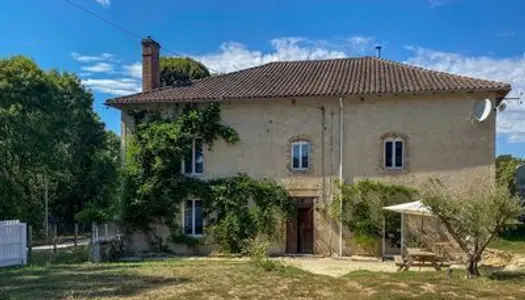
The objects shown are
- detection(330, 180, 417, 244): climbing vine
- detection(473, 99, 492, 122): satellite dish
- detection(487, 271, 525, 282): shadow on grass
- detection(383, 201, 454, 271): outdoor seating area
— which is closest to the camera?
detection(487, 271, 525, 282): shadow on grass

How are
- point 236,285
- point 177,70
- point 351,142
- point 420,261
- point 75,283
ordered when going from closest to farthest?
point 236,285
point 75,283
point 420,261
point 351,142
point 177,70

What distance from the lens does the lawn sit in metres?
10.7

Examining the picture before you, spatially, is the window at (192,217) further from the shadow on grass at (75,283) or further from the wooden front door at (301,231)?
the shadow on grass at (75,283)

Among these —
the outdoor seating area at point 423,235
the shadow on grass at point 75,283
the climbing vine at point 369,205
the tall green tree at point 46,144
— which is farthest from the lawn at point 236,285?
the tall green tree at point 46,144

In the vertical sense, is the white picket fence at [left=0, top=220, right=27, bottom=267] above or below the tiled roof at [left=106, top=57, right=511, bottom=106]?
below

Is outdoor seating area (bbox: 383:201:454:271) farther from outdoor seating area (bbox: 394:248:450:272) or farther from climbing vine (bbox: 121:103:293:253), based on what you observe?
climbing vine (bbox: 121:103:293:253)

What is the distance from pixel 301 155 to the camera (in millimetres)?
22172

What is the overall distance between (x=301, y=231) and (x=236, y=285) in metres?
10.8

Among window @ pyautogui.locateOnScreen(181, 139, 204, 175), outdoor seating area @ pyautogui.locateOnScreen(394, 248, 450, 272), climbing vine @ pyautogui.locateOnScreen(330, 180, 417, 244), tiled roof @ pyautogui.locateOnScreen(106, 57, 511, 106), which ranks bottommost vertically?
outdoor seating area @ pyautogui.locateOnScreen(394, 248, 450, 272)

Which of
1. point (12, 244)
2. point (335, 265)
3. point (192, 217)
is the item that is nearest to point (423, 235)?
point (335, 265)

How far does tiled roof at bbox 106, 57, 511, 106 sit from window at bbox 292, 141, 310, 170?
2.16m

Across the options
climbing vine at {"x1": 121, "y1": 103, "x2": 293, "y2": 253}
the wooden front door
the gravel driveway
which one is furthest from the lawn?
the wooden front door

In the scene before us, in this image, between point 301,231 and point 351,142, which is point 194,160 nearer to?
point 301,231

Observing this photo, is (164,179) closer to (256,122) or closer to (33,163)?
(256,122)
